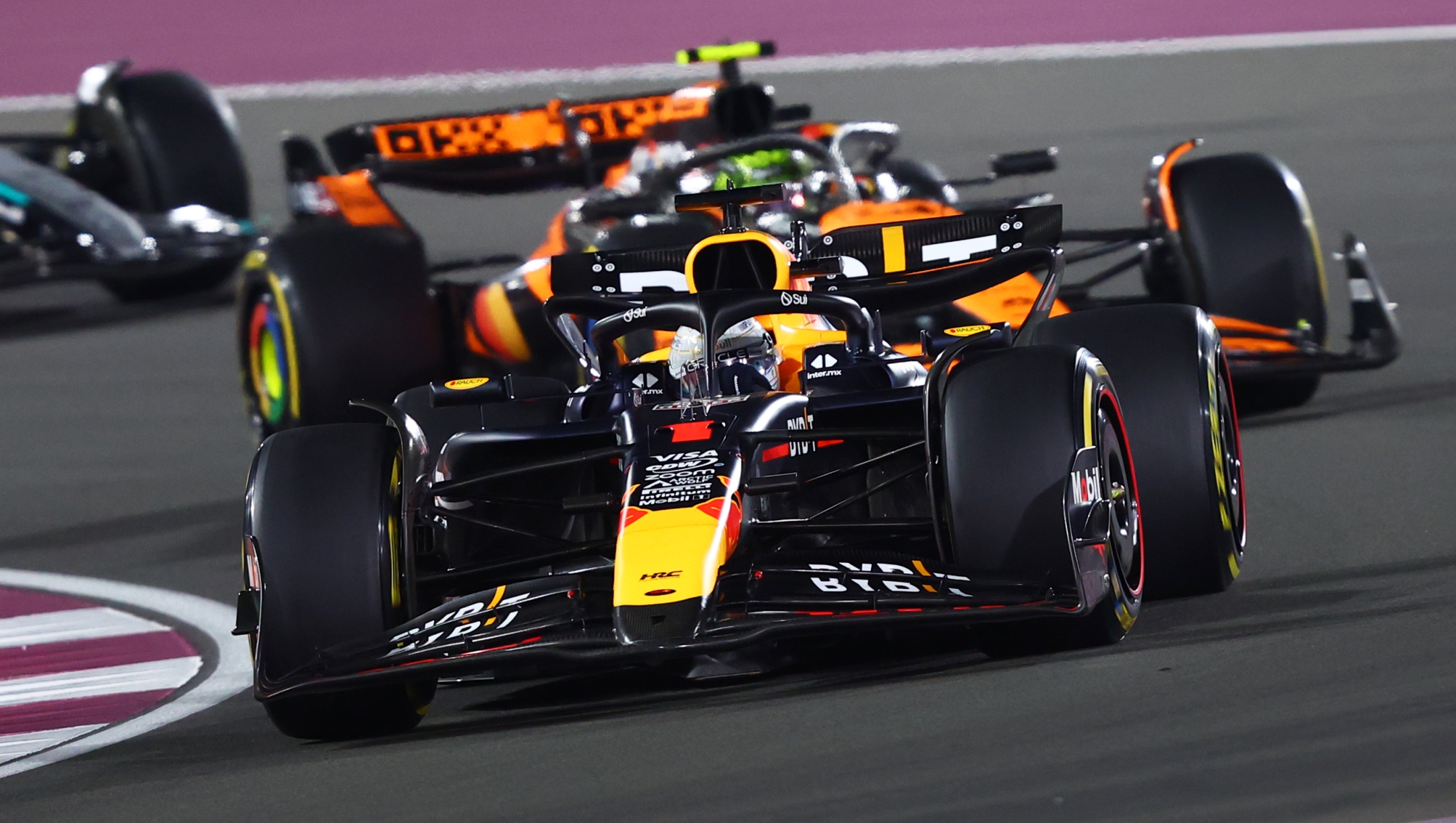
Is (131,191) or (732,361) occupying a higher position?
(732,361)

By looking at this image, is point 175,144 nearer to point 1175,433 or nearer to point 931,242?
point 931,242

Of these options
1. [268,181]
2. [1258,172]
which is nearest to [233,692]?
[1258,172]

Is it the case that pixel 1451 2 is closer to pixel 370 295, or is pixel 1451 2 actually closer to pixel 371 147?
pixel 371 147

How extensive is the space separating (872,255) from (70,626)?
2773 mm

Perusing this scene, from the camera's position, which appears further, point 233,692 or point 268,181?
point 268,181

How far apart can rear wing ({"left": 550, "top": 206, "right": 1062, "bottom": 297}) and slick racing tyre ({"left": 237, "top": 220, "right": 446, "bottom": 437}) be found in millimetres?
2888

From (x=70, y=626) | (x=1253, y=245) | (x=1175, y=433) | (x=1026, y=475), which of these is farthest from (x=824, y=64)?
(x=1026, y=475)

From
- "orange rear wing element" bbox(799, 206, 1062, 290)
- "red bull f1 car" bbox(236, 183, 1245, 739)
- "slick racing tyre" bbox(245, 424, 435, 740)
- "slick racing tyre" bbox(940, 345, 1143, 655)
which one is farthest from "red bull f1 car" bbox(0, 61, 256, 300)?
"slick racing tyre" bbox(940, 345, 1143, 655)

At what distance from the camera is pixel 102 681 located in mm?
7051

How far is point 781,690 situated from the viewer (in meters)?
5.84

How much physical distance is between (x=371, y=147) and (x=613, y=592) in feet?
22.3

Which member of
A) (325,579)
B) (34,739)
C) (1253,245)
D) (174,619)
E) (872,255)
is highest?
(872,255)

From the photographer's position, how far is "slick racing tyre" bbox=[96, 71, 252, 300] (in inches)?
597

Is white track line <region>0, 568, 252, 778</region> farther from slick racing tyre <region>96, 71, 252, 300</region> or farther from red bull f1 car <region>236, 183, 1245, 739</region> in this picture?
slick racing tyre <region>96, 71, 252, 300</region>
